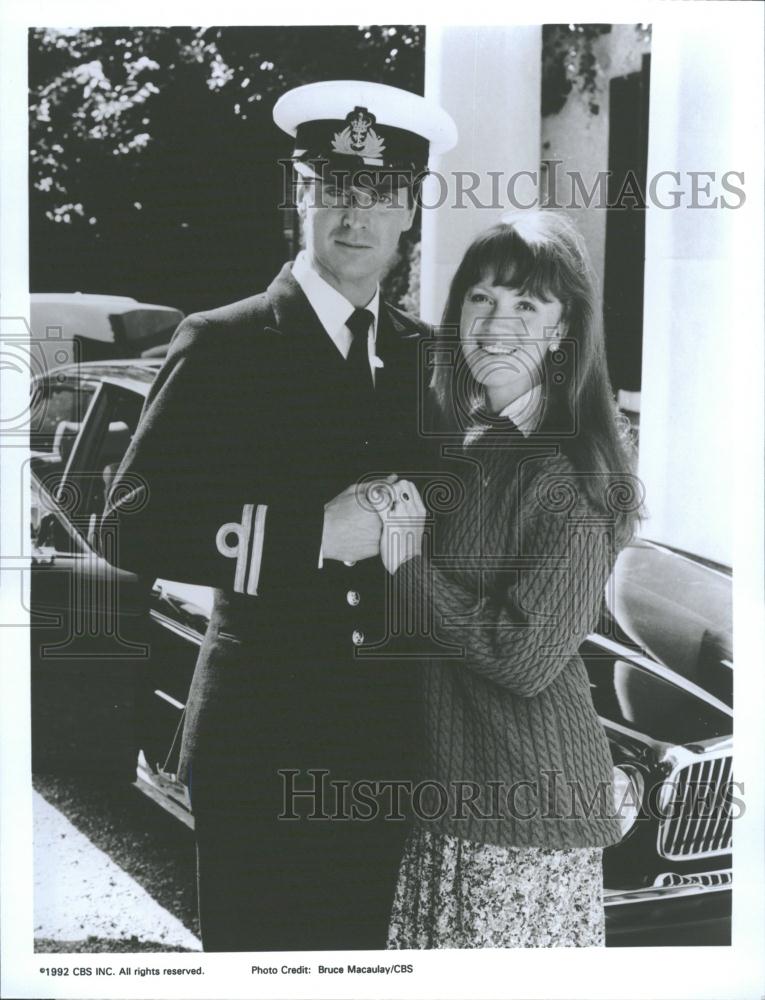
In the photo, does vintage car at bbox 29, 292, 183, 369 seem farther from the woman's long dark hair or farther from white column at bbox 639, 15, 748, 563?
white column at bbox 639, 15, 748, 563

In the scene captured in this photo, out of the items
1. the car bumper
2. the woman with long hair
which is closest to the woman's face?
the woman with long hair

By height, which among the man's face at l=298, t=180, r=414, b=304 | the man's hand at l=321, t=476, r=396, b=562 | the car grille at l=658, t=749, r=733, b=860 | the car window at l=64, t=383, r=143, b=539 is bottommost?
the car grille at l=658, t=749, r=733, b=860

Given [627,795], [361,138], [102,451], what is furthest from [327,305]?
[627,795]

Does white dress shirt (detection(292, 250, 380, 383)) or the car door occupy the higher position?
white dress shirt (detection(292, 250, 380, 383))

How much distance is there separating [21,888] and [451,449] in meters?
Result: 1.67

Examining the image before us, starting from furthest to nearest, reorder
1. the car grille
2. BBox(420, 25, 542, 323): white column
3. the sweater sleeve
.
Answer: the car grille
BBox(420, 25, 542, 323): white column
the sweater sleeve

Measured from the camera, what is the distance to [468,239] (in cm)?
279

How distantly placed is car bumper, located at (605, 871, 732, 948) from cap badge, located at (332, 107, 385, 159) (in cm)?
199

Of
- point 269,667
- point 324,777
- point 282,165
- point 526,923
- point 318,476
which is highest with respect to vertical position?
point 282,165

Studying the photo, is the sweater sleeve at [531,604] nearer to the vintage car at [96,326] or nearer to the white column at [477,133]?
the white column at [477,133]

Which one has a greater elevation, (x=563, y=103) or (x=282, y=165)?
(x=563, y=103)

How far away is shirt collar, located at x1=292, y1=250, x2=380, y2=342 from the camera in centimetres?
272

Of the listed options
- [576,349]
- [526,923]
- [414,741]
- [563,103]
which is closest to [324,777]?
[414,741]

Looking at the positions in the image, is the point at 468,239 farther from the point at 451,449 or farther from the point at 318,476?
the point at 318,476
